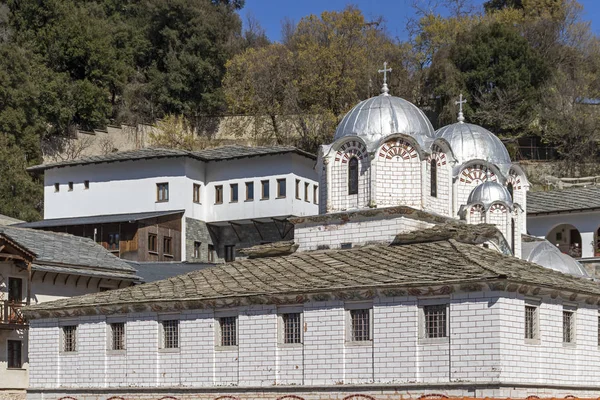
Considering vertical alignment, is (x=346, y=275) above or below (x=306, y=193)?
below

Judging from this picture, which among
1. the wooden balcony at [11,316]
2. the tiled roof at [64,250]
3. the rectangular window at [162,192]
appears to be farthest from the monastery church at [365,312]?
the rectangular window at [162,192]

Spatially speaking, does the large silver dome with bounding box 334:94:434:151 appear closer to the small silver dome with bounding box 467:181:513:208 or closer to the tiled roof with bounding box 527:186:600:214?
the small silver dome with bounding box 467:181:513:208

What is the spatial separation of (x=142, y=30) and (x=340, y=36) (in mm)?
16982

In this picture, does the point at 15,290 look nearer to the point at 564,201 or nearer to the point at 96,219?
the point at 96,219

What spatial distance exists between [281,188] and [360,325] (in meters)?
35.1

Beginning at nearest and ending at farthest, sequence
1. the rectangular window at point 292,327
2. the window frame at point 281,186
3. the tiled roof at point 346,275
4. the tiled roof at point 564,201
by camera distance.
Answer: the tiled roof at point 346,275 < the rectangular window at point 292,327 < the tiled roof at point 564,201 < the window frame at point 281,186

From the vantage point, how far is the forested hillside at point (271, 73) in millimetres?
83000

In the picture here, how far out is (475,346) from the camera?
110ft

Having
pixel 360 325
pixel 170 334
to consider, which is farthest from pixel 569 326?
pixel 170 334

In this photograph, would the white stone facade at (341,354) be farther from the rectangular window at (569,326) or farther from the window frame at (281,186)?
the window frame at (281,186)

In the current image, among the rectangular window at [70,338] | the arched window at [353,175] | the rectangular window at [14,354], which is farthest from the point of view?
the rectangular window at [14,354]

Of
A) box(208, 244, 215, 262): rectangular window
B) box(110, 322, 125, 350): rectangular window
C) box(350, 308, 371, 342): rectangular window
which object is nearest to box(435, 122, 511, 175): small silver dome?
box(350, 308, 371, 342): rectangular window

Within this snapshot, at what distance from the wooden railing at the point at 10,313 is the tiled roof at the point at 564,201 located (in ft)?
94.6

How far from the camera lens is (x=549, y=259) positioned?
48219 millimetres
